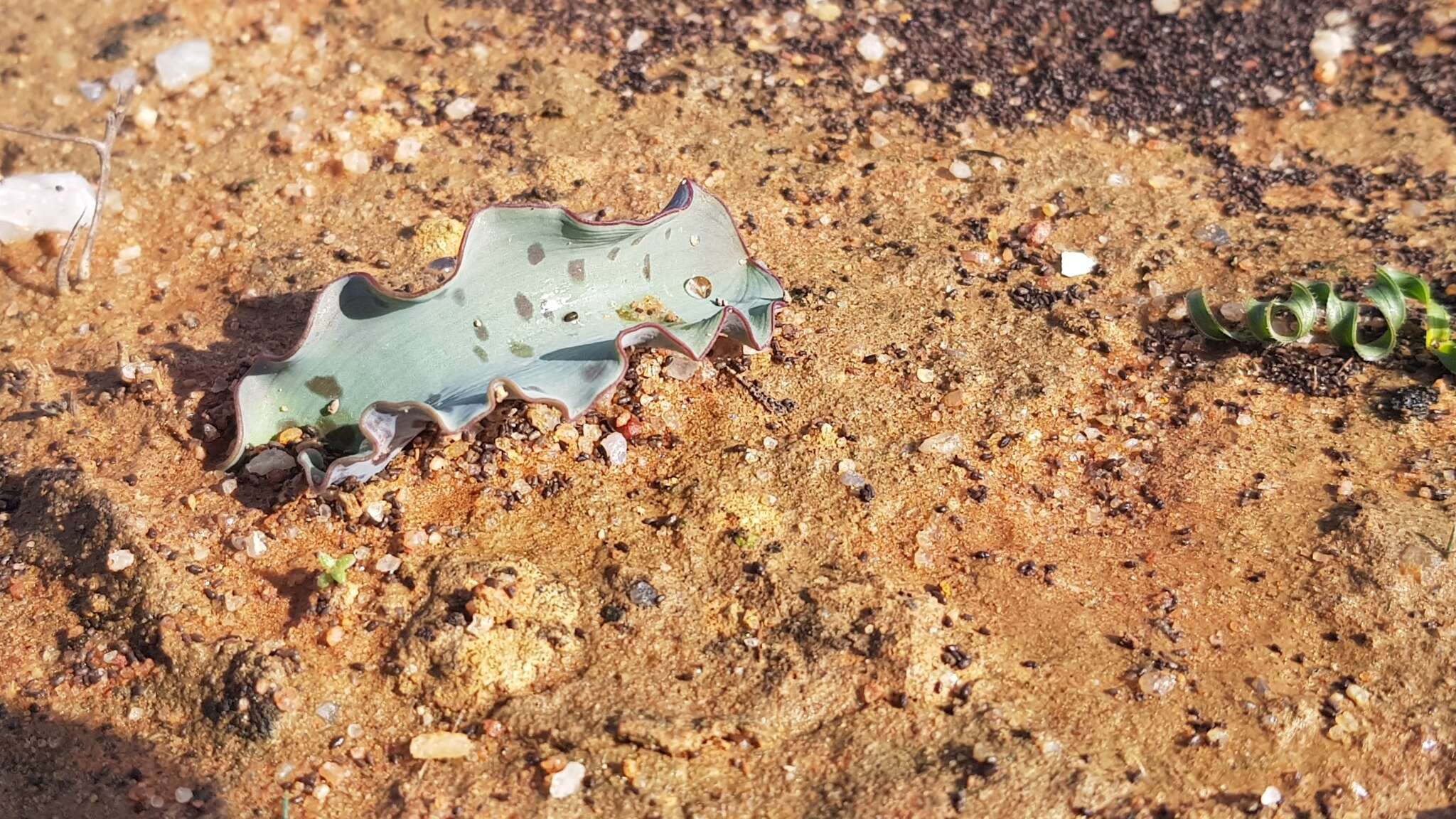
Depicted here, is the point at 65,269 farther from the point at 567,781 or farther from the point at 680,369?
the point at 567,781

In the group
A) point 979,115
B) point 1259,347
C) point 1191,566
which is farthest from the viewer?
point 979,115

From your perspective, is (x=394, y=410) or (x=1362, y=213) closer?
(x=394, y=410)

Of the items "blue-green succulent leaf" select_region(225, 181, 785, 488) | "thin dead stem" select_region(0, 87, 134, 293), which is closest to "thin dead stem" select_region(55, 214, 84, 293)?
"thin dead stem" select_region(0, 87, 134, 293)

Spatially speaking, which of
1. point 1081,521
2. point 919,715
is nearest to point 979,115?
point 1081,521

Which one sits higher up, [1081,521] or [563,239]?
[563,239]

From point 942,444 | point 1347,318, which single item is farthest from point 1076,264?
point 942,444

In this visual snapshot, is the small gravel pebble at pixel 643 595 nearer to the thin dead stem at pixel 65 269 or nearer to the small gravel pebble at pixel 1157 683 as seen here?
the small gravel pebble at pixel 1157 683

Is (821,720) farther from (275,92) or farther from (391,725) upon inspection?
(275,92)

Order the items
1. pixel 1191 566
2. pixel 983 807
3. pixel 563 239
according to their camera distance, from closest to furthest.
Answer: pixel 983 807
pixel 1191 566
pixel 563 239
